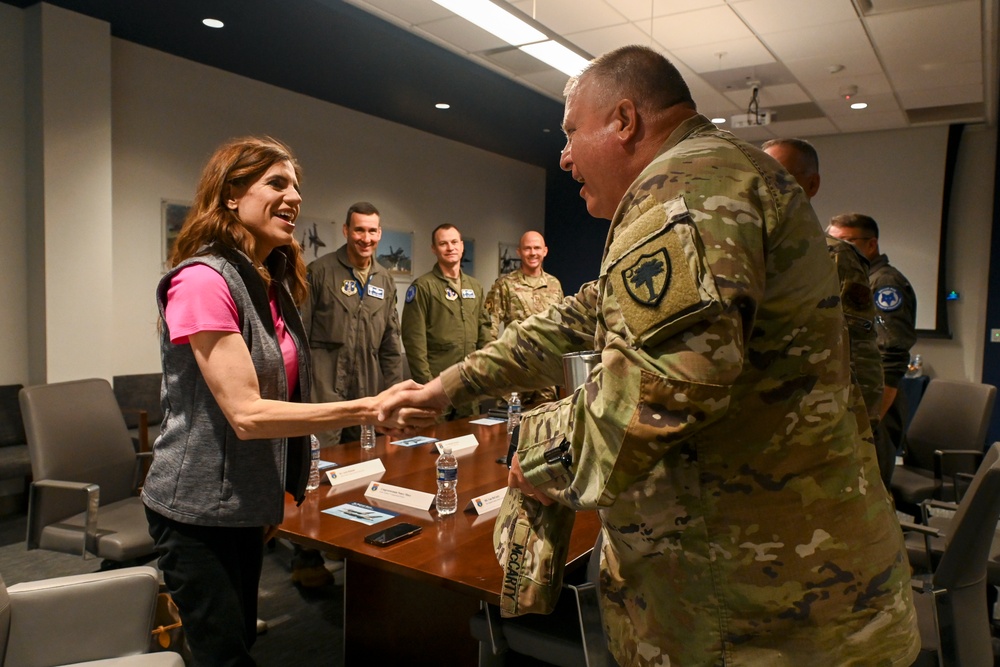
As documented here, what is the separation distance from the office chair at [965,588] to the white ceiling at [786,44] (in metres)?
3.56

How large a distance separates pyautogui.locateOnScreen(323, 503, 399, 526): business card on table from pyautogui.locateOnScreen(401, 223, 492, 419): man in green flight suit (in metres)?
2.90

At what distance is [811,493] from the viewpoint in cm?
94

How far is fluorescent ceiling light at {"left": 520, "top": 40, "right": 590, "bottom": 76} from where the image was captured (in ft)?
16.4

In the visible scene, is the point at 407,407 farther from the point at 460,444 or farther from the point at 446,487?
the point at 460,444

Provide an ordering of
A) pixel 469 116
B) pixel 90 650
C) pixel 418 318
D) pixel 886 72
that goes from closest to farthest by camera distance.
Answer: pixel 90 650
pixel 418 318
pixel 886 72
pixel 469 116

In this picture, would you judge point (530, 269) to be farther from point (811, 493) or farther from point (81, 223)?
point (811, 493)

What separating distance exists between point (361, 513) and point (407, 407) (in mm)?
500

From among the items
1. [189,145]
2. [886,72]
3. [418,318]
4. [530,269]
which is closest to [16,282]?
[189,145]

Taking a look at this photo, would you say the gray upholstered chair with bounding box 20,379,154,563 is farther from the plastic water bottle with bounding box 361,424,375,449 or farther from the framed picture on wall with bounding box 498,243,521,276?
the framed picture on wall with bounding box 498,243,521,276

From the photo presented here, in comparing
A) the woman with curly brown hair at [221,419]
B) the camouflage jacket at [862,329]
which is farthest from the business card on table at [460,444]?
the camouflage jacket at [862,329]

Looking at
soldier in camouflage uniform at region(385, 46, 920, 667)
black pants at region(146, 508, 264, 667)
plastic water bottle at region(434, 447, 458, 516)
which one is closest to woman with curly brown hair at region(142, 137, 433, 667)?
black pants at region(146, 508, 264, 667)

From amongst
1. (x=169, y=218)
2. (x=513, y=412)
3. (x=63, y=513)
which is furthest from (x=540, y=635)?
(x=169, y=218)

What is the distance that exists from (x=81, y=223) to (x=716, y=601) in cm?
478

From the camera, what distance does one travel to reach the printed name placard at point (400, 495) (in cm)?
205
